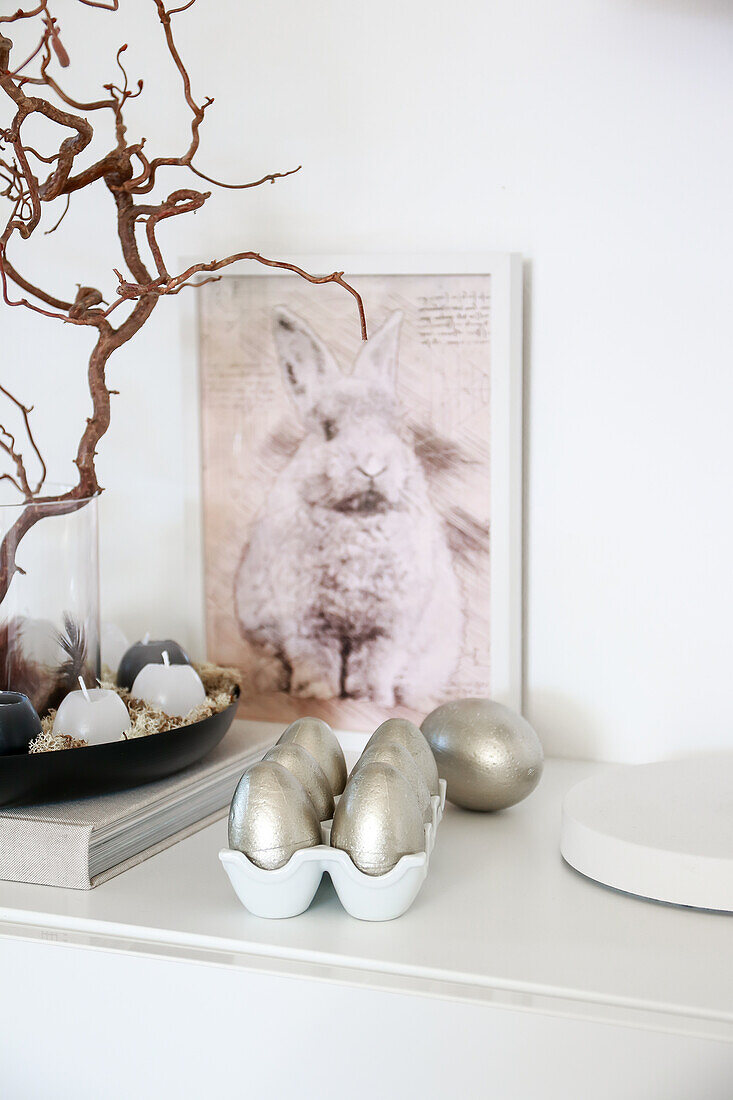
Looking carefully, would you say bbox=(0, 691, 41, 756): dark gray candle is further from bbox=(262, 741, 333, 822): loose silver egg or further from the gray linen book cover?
bbox=(262, 741, 333, 822): loose silver egg

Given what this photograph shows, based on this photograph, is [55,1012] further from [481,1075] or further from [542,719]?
[542,719]

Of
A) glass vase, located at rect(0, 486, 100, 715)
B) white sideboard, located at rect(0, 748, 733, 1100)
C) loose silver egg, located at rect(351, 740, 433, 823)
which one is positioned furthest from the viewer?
glass vase, located at rect(0, 486, 100, 715)

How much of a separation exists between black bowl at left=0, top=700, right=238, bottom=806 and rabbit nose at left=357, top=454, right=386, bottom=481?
10.4 inches

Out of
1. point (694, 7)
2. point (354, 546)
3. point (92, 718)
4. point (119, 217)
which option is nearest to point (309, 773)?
point (92, 718)

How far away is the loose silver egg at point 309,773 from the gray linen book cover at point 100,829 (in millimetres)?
109

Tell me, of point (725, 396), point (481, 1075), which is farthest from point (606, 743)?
point (481, 1075)

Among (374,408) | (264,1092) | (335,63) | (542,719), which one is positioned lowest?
(264,1092)

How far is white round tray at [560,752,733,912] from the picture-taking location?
0.60 metres

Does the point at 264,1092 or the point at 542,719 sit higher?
the point at 542,719

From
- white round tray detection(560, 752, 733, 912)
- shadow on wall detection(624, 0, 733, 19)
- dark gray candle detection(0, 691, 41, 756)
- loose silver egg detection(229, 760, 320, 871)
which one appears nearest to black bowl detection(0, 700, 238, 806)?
dark gray candle detection(0, 691, 41, 756)

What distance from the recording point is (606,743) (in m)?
0.88

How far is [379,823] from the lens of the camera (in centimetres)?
→ 58

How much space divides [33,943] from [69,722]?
15 centimetres

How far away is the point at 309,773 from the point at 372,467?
Answer: 12.7 inches
